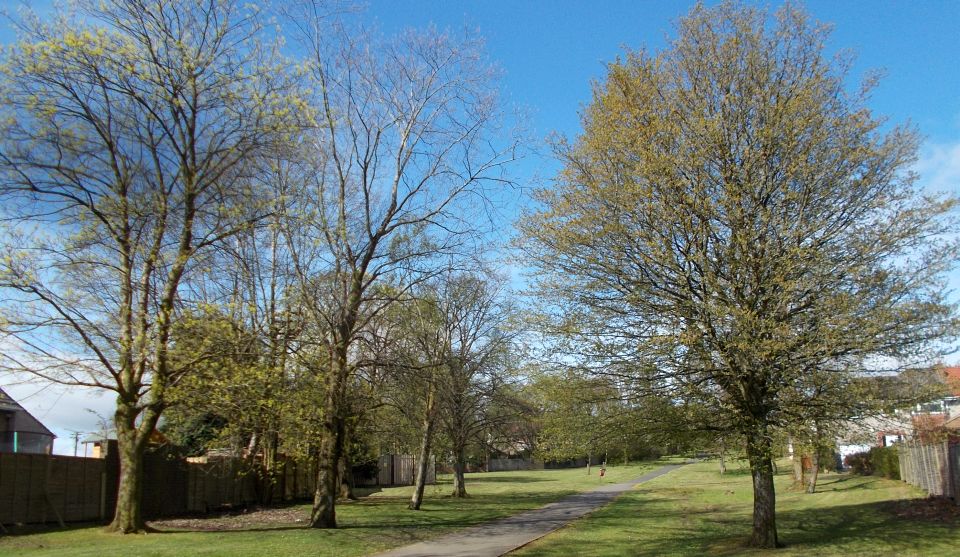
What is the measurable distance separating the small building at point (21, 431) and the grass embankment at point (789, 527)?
18.4m

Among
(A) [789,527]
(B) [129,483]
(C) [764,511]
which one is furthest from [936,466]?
(B) [129,483]

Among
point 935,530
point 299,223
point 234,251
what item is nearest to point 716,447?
point 935,530

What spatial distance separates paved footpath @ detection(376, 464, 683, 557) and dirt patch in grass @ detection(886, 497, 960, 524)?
29.1 ft

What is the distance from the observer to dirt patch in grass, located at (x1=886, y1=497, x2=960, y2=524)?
16.0 m

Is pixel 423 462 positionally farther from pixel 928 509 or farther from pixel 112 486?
pixel 928 509

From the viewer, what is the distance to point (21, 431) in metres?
26.9

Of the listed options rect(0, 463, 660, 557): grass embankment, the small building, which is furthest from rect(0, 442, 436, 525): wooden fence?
the small building

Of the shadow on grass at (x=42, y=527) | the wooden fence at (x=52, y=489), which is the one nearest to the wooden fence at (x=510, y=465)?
the wooden fence at (x=52, y=489)

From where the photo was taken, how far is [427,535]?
16.8 meters

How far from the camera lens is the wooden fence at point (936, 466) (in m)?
17.6

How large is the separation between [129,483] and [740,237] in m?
13.1

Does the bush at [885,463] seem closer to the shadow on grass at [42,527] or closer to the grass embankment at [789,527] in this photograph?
the grass embankment at [789,527]

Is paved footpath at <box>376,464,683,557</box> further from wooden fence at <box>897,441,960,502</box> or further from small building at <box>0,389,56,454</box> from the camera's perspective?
small building at <box>0,389,56,454</box>

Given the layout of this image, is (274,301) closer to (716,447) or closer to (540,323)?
(540,323)
